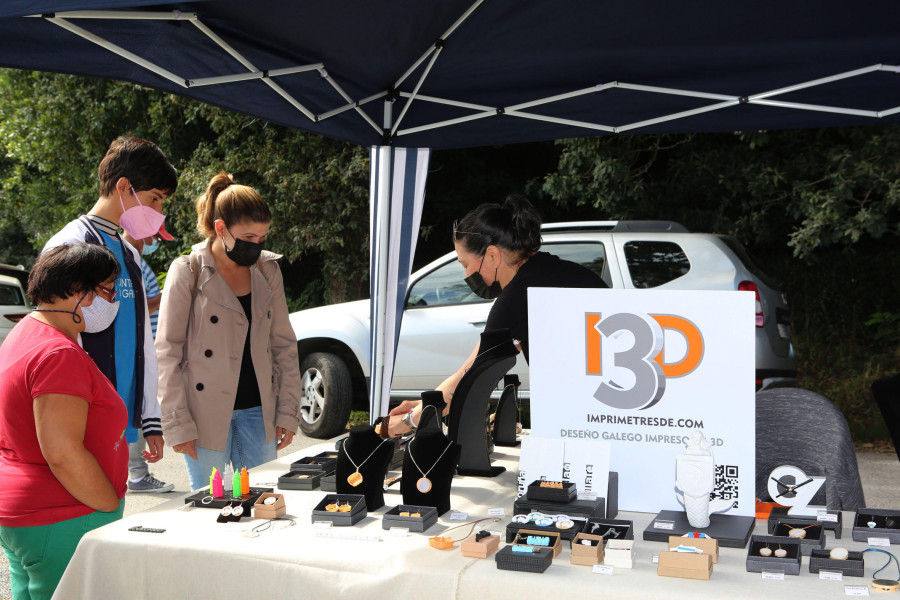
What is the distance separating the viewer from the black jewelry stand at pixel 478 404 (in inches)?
104

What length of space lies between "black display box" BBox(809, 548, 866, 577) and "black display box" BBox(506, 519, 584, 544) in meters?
0.49

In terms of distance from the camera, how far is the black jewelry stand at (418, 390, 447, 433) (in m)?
2.50

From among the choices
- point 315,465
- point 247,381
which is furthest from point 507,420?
point 247,381

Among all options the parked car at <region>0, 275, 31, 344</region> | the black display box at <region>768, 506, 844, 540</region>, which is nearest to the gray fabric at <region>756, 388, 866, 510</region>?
the black display box at <region>768, 506, 844, 540</region>

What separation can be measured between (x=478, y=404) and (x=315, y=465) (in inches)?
21.3

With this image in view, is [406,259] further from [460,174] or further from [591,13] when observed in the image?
[460,174]

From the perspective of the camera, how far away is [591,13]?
3320mm

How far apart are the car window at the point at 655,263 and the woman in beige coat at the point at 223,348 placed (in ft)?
12.6

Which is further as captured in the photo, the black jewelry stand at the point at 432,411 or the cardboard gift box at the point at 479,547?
the black jewelry stand at the point at 432,411

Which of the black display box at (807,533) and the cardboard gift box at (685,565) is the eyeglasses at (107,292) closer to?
the cardboard gift box at (685,565)

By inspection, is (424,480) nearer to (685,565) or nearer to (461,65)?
(685,565)

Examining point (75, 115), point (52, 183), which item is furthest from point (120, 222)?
point (52, 183)

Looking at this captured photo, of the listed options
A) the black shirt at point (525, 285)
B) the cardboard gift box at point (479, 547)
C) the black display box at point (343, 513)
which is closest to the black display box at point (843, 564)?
the cardboard gift box at point (479, 547)

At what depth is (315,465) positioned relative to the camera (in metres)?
2.55
